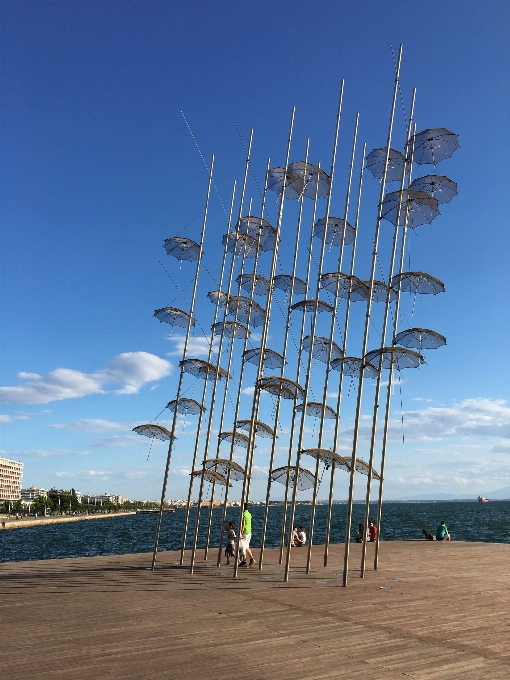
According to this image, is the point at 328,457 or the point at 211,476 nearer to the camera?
the point at 328,457

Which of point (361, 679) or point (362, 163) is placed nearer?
point (361, 679)

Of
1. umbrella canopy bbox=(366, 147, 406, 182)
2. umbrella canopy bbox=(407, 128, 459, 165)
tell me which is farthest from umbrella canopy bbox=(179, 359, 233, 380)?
umbrella canopy bbox=(407, 128, 459, 165)

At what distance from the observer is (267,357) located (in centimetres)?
2438

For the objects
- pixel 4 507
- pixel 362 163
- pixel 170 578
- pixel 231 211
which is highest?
pixel 362 163

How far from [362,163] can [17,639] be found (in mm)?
20105

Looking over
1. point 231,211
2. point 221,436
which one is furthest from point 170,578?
point 231,211

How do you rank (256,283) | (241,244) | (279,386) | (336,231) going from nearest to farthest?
(279,386), (336,231), (241,244), (256,283)

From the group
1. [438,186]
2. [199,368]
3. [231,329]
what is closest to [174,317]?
[199,368]

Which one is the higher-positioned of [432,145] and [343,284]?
[432,145]

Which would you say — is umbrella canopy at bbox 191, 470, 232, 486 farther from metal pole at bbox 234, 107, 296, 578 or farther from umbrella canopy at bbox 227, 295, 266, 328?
umbrella canopy at bbox 227, 295, 266, 328

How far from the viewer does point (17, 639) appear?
10062 millimetres

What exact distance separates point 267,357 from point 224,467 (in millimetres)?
5730

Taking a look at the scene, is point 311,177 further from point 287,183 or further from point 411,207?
point 411,207

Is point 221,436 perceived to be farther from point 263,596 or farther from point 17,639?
point 17,639
